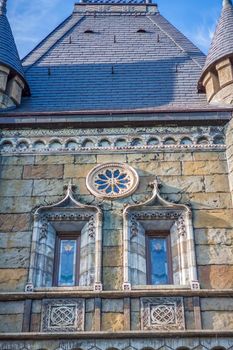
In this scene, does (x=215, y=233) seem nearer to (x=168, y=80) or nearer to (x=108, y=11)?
(x=168, y=80)

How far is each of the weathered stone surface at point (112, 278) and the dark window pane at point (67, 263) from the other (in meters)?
0.59

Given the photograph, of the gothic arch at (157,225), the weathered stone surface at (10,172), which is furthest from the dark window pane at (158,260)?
the weathered stone surface at (10,172)

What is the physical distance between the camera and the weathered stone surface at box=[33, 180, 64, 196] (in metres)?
11.4

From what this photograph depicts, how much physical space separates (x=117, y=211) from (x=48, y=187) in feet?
4.68

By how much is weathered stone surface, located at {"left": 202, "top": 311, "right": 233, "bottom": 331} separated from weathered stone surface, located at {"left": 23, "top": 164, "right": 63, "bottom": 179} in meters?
3.90

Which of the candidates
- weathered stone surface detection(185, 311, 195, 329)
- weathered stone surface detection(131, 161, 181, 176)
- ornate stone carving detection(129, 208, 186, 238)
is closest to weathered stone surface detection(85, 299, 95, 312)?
weathered stone surface detection(185, 311, 195, 329)

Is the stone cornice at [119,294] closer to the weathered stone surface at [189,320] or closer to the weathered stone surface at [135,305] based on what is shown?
the weathered stone surface at [135,305]

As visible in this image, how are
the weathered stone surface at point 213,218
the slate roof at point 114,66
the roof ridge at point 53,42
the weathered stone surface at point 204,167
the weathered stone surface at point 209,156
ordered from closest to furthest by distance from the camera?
the weathered stone surface at point 213,218, the weathered stone surface at point 204,167, the weathered stone surface at point 209,156, the slate roof at point 114,66, the roof ridge at point 53,42

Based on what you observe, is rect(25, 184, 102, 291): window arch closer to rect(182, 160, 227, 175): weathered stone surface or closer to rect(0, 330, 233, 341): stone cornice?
rect(0, 330, 233, 341): stone cornice

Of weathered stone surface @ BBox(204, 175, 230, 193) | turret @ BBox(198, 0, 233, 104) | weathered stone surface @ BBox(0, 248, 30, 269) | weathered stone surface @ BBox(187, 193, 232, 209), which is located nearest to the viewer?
weathered stone surface @ BBox(0, 248, 30, 269)

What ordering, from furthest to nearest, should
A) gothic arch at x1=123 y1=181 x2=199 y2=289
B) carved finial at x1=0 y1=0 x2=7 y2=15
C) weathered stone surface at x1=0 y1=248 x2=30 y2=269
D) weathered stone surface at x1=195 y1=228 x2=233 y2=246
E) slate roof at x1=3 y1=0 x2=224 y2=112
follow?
carved finial at x1=0 y1=0 x2=7 y2=15 < slate roof at x1=3 y1=0 x2=224 y2=112 < weathered stone surface at x1=195 y1=228 x2=233 y2=246 < weathered stone surface at x1=0 y1=248 x2=30 y2=269 < gothic arch at x1=123 y1=181 x2=199 y2=289

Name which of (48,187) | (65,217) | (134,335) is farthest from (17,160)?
(134,335)

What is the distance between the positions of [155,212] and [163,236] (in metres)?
0.47

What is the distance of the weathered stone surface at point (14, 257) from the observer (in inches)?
407
